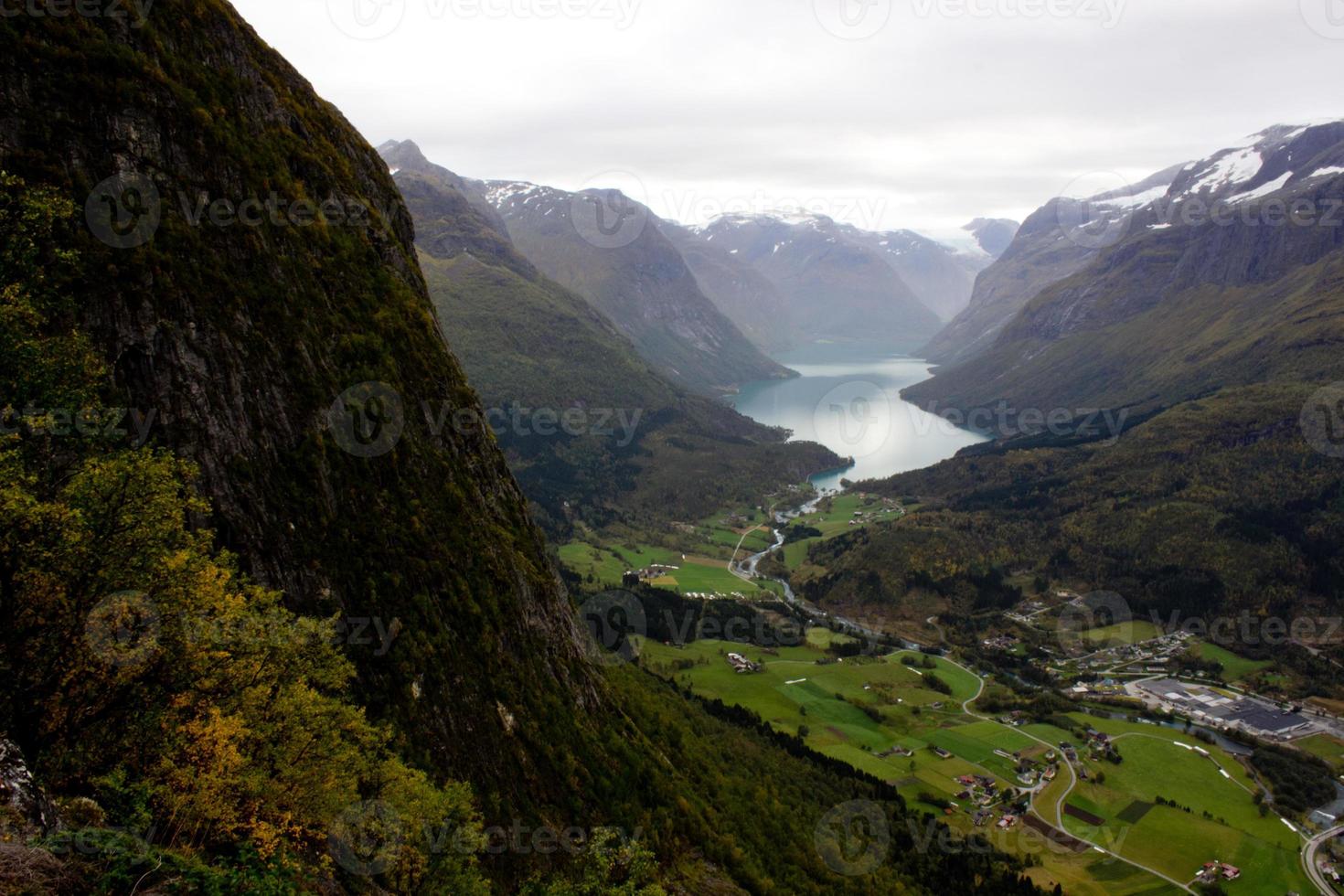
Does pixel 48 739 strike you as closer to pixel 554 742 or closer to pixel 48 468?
pixel 48 468

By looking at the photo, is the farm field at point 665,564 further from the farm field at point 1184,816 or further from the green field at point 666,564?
the farm field at point 1184,816

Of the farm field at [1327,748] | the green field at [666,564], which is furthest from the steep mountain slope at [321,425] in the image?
the green field at [666,564]

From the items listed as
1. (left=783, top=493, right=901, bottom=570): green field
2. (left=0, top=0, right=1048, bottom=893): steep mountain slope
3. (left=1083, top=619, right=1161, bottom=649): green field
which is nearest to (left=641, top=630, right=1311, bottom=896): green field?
(left=0, top=0, right=1048, bottom=893): steep mountain slope

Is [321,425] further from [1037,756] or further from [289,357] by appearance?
[1037,756]

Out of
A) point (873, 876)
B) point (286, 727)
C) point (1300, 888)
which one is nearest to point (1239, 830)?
point (1300, 888)

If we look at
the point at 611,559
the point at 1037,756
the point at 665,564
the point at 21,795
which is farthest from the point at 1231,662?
the point at 21,795

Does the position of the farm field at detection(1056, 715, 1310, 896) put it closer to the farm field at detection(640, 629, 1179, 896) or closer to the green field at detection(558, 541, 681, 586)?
the farm field at detection(640, 629, 1179, 896)
